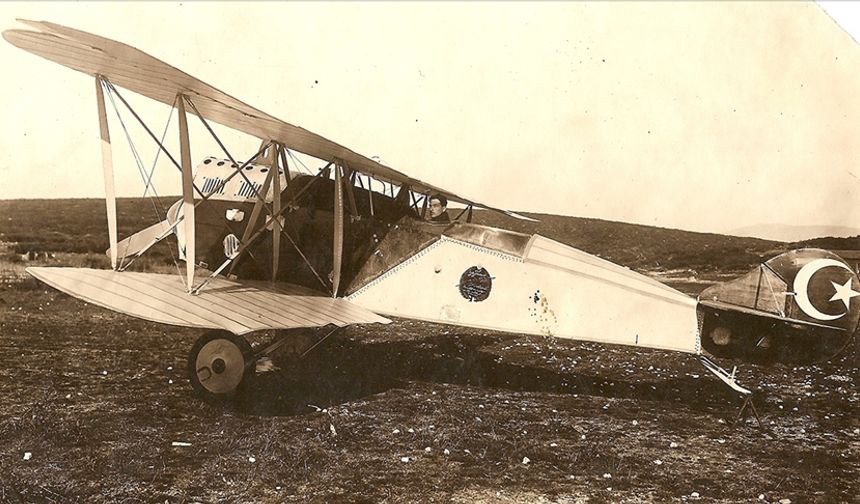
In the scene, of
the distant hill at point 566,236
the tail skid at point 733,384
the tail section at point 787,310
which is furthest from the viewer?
the distant hill at point 566,236

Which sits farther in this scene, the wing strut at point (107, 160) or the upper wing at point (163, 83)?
the wing strut at point (107, 160)

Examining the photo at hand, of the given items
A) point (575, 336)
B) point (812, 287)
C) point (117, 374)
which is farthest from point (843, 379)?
point (117, 374)

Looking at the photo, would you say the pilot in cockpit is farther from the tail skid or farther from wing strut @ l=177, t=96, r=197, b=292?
the tail skid

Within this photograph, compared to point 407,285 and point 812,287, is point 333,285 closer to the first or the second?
point 407,285

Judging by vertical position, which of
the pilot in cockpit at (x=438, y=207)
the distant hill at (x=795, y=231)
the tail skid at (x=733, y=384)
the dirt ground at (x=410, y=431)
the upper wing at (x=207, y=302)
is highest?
the distant hill at (x=795, y=231)

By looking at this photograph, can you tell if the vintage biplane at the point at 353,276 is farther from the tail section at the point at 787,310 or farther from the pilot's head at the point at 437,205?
the pilot's head at the point at 437,205

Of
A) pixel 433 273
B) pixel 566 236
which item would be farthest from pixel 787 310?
pixel 566 236

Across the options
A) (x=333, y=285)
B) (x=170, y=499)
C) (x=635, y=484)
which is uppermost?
(x=333, y=285)

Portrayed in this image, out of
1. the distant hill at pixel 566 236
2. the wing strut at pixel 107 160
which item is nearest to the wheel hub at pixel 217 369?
the wing strut at pixel 107 160
